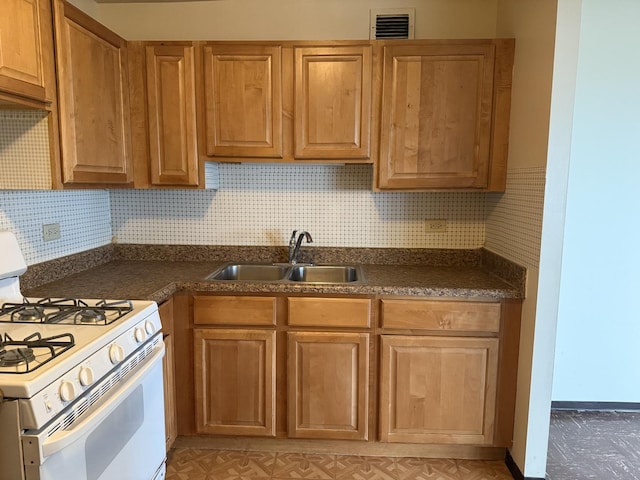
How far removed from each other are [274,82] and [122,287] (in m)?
1.27

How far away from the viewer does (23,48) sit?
148cm

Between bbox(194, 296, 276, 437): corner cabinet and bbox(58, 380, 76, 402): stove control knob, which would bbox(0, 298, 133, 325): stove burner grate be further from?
bbox(194, 296, 276, 437): corner cabinet

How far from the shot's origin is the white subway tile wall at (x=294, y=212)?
2.55 metres

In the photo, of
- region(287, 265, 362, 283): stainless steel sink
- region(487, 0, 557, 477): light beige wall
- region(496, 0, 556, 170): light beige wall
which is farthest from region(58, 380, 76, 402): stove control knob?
region(496, 0, 556, 170): light beige wall

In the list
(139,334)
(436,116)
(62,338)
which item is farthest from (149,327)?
(436,116)

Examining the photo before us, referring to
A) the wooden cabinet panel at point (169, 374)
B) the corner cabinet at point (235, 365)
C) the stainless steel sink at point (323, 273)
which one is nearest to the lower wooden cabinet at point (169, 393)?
the wooden cabinet panel at point (169, 374)

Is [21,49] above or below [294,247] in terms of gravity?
above

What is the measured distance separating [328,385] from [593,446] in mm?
1490

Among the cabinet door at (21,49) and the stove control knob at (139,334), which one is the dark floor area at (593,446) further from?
the cabinet door at (21,49)

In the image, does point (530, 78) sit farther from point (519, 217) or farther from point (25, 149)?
point (25, 149)

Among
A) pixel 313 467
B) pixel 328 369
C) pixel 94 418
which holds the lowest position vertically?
pixel 313 467

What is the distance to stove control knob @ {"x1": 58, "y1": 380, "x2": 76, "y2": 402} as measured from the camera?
105 centimetres

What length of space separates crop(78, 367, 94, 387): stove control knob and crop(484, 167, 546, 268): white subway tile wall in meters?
1.77

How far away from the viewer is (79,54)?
5.85ft
